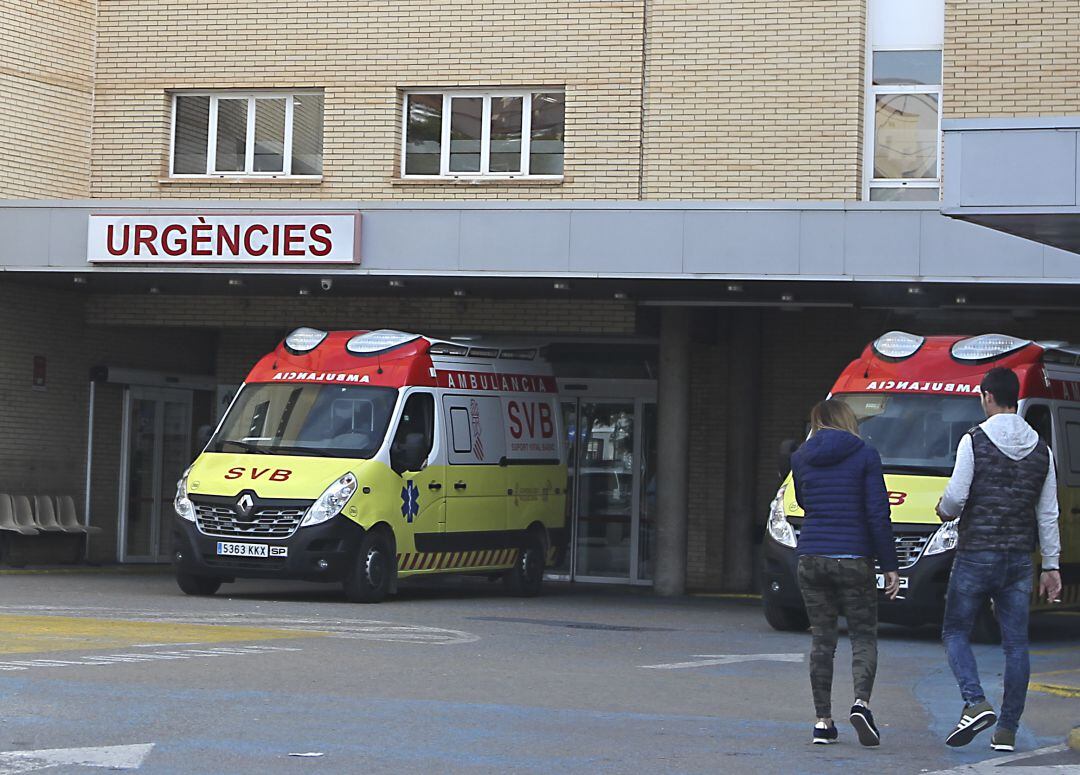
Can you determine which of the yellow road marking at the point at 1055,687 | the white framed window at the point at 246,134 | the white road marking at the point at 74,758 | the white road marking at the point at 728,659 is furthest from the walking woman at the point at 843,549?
the white framed window at the point at 246,134

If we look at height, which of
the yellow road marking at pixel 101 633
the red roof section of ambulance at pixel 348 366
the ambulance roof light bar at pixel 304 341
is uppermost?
the ambulance roof light bar at pixel 304 341

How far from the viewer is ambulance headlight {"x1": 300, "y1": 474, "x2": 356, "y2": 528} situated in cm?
1706

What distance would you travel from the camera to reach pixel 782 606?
Result: 1648 centimetres

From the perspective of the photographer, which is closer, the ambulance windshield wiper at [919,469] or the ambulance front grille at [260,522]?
the ambulance windshield wiper at [919,469]

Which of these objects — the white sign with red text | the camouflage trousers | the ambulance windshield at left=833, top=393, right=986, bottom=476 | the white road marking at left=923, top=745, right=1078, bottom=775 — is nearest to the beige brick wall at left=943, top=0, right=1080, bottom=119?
the ambulance windshield at left=833, top=393, right=986, bottom=476

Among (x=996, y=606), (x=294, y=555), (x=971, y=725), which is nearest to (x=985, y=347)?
(x=294, y=555)

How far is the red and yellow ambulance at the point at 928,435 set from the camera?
→ 51.2ft

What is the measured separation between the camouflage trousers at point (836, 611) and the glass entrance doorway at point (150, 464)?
55.2ft

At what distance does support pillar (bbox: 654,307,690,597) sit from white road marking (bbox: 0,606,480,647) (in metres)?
7.55

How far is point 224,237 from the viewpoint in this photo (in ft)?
66.5

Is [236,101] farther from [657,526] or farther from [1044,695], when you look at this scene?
[1044,695]

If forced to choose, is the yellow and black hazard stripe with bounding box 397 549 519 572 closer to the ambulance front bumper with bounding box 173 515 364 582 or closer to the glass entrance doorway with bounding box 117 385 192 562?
the ambulance front bumper with bounding box 173 515 364 582

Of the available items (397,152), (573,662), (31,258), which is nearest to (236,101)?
(397,152)

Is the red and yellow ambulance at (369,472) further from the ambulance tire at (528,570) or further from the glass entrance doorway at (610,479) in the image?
the glass entrance doorway at (610,479)
